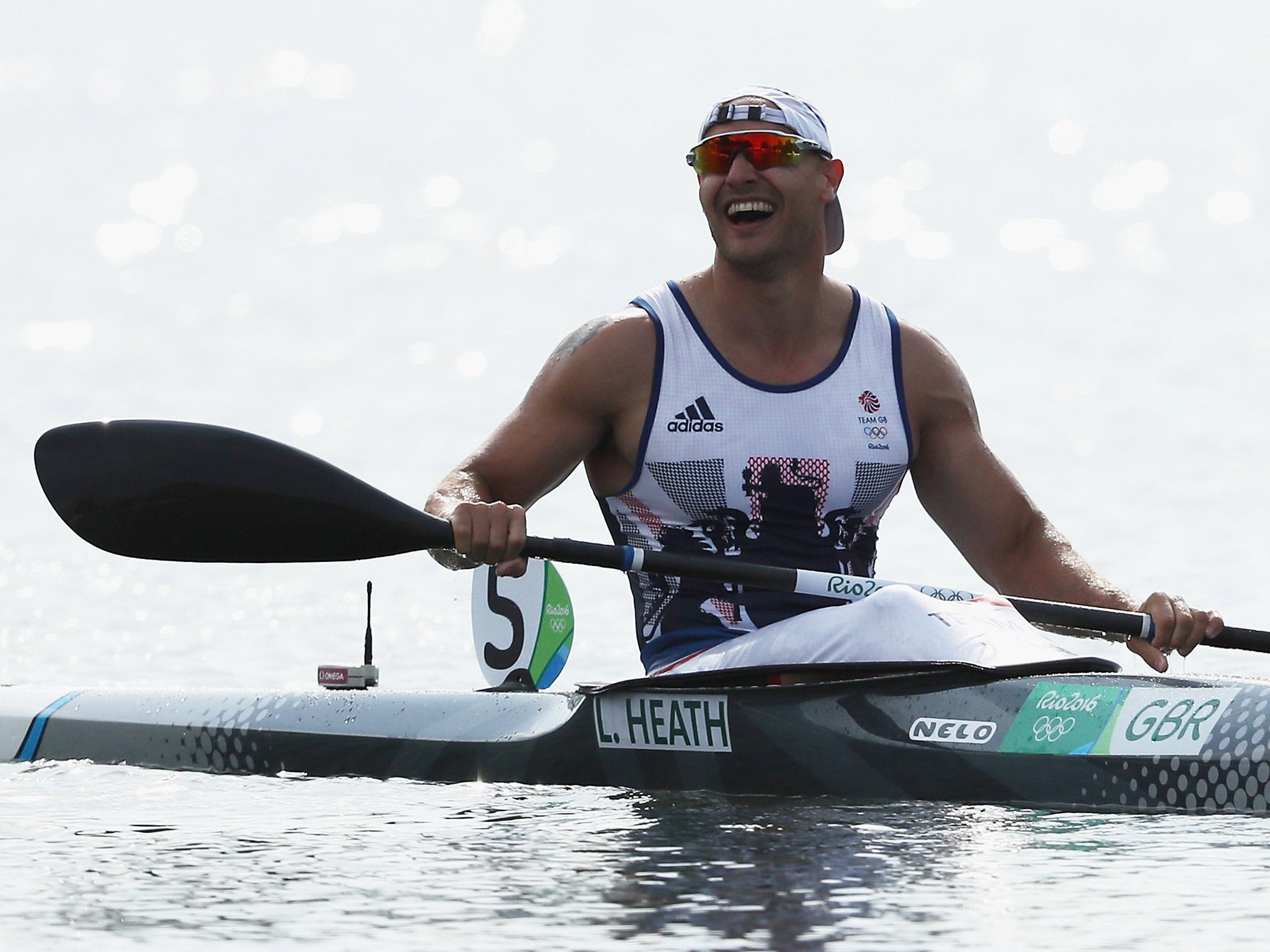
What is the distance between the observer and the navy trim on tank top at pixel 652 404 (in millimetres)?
4750

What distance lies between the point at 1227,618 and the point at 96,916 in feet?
24.6

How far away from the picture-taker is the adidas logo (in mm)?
4734

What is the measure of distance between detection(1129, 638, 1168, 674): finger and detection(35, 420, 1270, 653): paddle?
0.04 meters

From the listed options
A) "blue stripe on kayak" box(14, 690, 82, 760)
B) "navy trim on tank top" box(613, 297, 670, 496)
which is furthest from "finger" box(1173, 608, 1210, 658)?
"blue stripe on kayak" box(14, 690, 82, 760)

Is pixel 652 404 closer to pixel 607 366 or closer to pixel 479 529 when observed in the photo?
pixel 607 366

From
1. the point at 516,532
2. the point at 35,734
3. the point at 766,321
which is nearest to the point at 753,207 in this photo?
the point at 766,321

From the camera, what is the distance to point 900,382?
4.95 m

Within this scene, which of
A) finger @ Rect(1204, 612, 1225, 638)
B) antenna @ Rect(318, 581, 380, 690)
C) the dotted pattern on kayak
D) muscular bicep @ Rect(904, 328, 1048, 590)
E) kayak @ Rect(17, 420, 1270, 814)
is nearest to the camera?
the dotted pattern on kayak

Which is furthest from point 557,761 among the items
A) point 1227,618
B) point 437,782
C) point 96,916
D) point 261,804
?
point 1227,618

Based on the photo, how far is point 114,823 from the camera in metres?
4.22

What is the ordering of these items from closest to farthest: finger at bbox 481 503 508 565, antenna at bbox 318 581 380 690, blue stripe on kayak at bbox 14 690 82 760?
finger at bbox 481 503 508 565
antenna at bbox 318 581 380 690
blue stripe on kayak at bbox 14 690 82 760

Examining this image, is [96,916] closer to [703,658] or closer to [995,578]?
[703,658]

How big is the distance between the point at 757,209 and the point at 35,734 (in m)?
2.52

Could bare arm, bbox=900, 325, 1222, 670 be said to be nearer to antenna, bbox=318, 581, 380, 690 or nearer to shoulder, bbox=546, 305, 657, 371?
shoulder, bbox=546, 305, 657, 371
